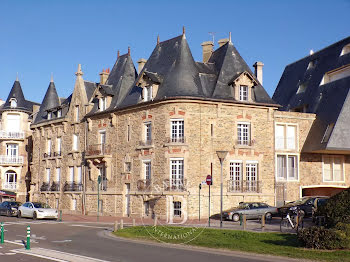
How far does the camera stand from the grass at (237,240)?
579 inches

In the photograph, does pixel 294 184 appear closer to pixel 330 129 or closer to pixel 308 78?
pixel 330 129

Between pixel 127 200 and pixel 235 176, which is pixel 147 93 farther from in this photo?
pixel 235 176

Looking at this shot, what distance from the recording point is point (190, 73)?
111ft

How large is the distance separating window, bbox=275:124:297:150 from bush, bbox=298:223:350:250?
19931mm

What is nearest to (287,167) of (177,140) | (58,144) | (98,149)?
(177,140)

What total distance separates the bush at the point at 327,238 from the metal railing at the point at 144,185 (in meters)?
18.1

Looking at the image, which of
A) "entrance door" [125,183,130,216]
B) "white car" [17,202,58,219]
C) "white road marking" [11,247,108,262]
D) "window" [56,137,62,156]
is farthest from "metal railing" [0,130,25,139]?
"white road marking" [11,247,108,262]

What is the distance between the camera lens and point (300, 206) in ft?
95.6

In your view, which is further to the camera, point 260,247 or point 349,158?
point 349,158

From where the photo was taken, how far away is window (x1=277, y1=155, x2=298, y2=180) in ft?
118

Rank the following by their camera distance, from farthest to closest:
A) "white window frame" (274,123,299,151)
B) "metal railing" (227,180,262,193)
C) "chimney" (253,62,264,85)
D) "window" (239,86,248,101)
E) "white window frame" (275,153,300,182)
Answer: "chimney" (253,62,264,85)
"white window frame" (275,153,300,182)
"white window frame" (274,123,299,151)
"window" (239,86,248,101)
"metal railing" (227,180,262,193)

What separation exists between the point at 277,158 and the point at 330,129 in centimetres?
435

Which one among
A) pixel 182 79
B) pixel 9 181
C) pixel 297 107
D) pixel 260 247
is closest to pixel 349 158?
pixel 297 107

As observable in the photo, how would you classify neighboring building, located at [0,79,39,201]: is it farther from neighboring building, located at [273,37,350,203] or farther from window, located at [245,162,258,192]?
neighboring building, located at [273,37,350,203]
